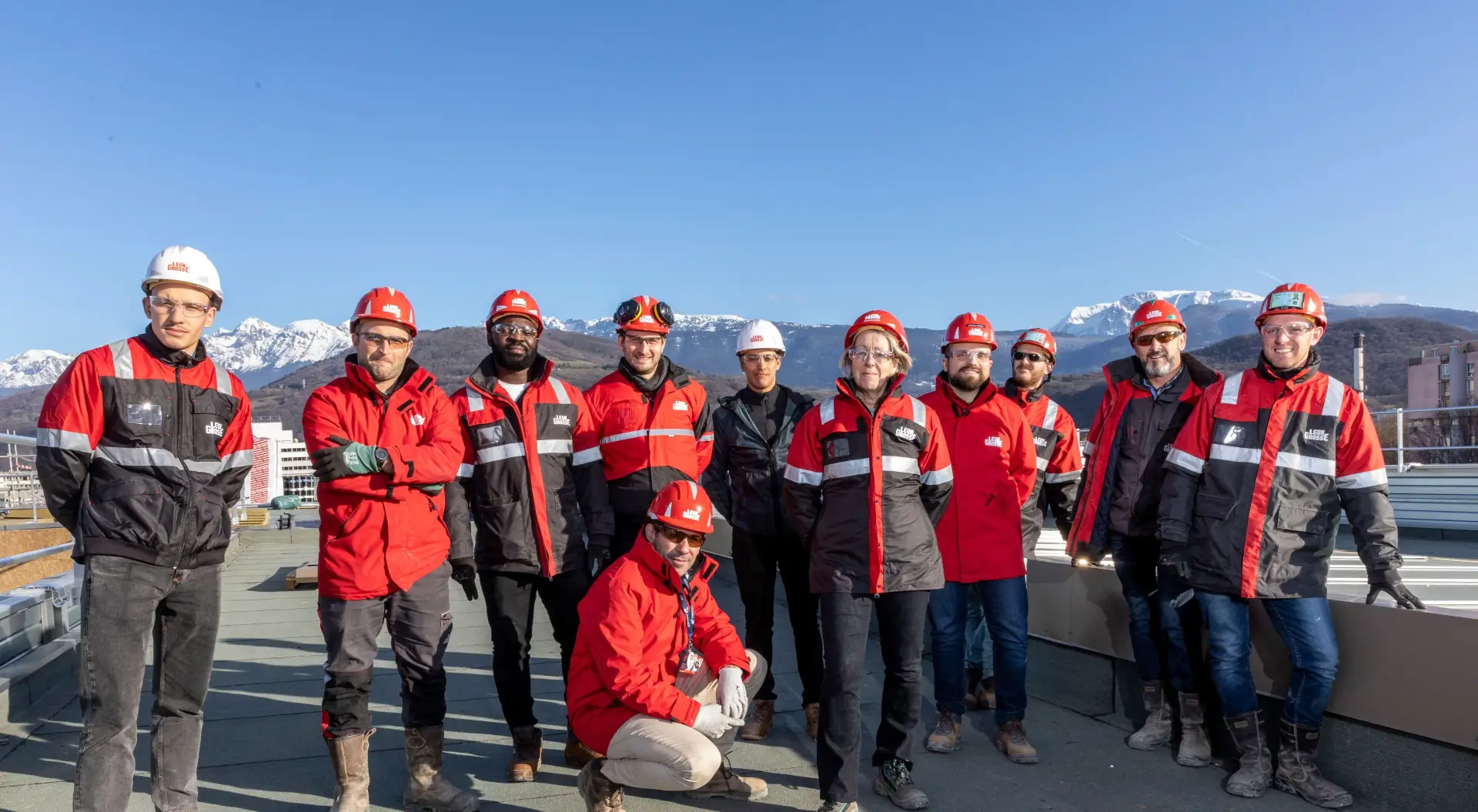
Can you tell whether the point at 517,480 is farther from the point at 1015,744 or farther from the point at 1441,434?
the point at 1441,434

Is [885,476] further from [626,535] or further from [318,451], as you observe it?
[318,451]

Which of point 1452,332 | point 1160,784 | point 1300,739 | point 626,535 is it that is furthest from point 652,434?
point 1452,332

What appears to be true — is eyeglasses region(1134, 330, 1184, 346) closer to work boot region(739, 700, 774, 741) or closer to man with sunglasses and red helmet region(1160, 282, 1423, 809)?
man with sunglasses and red helmet region(1160, 282, 1423, 809)

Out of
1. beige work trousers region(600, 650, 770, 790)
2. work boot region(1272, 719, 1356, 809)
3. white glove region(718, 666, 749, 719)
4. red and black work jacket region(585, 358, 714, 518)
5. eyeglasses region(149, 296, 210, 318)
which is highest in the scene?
eyeglasses region(149, 296, 210, 318)

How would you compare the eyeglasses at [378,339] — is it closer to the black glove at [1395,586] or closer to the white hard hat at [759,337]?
the white hard hat at [759,337]

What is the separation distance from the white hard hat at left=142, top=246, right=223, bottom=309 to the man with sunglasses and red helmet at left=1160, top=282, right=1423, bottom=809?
3932 millimetres

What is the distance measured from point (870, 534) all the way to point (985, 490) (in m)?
0.91

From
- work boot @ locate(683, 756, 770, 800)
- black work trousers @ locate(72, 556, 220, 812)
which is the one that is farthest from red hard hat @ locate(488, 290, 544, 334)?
work boot @ locate(683, 756, 770, 800)

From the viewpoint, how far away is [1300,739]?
3.54 m

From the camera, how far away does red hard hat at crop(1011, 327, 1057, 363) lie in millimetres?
4723

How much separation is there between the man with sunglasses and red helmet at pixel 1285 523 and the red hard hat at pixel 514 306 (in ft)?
9.64

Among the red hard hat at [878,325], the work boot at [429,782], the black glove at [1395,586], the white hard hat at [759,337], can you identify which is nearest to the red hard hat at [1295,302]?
the black glove at [1395,586]

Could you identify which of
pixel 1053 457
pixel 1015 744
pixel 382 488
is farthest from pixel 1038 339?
pixel 382 488

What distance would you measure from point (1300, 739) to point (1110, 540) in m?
1.07
